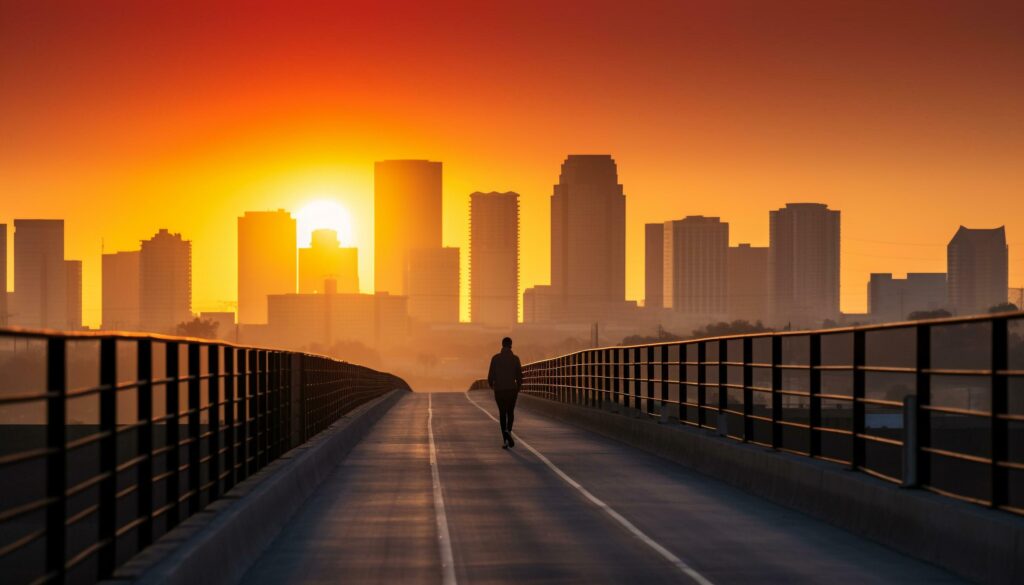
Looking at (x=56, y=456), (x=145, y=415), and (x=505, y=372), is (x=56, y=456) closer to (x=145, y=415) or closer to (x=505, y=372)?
(x=145, y=415)

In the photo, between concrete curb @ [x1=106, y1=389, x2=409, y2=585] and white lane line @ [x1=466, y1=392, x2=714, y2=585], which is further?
white lane line @ [x1=466, y1=392, x2=714, y2=585]

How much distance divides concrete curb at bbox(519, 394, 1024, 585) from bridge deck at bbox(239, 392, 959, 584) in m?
0.21

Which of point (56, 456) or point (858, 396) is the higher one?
point (56, 456)

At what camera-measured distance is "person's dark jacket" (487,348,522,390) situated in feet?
106

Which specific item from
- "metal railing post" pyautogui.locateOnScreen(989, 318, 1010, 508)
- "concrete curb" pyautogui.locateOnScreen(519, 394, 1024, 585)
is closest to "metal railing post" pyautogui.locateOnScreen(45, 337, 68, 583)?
"concrete curb" pyautogui.locateOnScreen(519, 394, 1024, 585)

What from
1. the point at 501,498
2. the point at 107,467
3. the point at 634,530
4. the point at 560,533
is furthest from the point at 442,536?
the point at 107,467

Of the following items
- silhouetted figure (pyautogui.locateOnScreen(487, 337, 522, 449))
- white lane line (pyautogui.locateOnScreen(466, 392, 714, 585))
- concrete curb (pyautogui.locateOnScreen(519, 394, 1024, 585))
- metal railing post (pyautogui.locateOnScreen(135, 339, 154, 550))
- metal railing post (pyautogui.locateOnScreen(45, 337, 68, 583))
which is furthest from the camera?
silhouetted figure (pyautogui.locateOnScreen(487, 337, 522, 449))

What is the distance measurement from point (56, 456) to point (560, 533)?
8.79 metres

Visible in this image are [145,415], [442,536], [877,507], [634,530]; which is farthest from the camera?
[634,530]

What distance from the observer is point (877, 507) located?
14969 millimetres

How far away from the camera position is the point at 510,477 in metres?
23.4

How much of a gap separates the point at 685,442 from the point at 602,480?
11.4ft

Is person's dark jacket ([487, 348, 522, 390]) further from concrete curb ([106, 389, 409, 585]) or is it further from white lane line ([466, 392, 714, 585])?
concrete curb ([106, 389, 409, 585])

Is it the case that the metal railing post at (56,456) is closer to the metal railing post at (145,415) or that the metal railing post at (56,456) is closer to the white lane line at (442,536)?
the metal railing post at (145,415)
